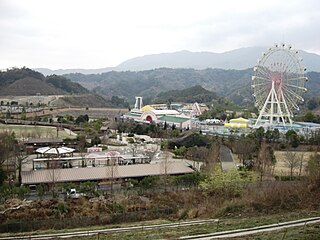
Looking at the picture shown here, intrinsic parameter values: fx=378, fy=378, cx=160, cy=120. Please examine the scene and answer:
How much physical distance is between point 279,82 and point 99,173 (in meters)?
22.7

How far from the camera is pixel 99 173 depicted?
1898 centimetres

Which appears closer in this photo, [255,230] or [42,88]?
[255,230]

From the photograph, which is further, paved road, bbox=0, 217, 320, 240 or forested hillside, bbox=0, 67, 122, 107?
forested hillside, bbox=0, 67, 122, 107

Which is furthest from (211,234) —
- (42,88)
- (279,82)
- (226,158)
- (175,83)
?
(175,83)

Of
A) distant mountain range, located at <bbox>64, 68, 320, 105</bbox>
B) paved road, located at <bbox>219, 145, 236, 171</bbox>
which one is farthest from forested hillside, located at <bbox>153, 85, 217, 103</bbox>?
paved road, located at <bbox>219, 145, 236, 171</bbox>

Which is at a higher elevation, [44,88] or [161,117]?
[44,88]

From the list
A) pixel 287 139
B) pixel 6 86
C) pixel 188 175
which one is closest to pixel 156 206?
pixel 188 175

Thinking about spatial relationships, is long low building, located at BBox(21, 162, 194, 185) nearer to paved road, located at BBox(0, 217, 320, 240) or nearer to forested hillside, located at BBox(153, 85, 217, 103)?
paved road, located at BBox(0, 217, 320, 240)

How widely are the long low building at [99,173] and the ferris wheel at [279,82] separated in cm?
1789

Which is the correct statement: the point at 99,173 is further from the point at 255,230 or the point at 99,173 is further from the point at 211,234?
the point at 255,230

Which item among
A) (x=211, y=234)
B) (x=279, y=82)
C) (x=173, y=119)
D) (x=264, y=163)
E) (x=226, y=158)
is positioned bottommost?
(x=226, y=158)

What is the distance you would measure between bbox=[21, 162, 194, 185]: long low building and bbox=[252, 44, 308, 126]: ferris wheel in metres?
17.9

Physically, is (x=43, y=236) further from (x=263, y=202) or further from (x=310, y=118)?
(x=310, y=118)

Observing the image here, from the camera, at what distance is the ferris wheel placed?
3353 centimetres
